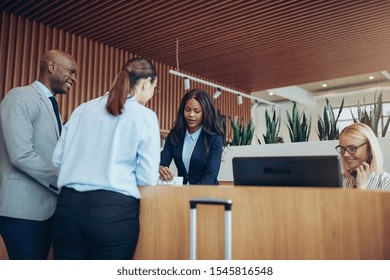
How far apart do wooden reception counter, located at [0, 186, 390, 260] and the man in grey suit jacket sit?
0.46m

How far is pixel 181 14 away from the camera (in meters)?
4.54

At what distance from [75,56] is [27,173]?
4.13 m

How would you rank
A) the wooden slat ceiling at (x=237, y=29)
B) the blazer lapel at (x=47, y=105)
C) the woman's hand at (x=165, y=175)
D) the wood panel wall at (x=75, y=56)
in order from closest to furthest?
the blazer lapel at (x=47, y=105), the woman's hand at (x=165, y=175), the wooden slat ceiling at (x=237, y=29), the wood panel wall at (x=75, y=56)

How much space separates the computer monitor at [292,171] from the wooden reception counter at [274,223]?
8 cm

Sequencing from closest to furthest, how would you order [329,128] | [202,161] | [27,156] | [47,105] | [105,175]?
1. [105,175]
2. [27,156]
3. [47,105]
4. [202,161]
5. [329,128]

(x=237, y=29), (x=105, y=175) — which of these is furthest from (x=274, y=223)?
Result: (x=237, y=29)

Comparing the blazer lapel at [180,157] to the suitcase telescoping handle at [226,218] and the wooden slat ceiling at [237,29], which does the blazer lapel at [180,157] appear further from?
the wooden slat ceiling at [237,29]

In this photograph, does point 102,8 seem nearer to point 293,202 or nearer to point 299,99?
point 293,202

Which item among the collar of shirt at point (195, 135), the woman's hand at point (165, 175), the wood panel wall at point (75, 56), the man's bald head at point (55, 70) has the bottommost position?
the woman's hand at point (165, 175)

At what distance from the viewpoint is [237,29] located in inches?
197

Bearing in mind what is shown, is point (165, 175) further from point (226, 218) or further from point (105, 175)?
point (226, 218)

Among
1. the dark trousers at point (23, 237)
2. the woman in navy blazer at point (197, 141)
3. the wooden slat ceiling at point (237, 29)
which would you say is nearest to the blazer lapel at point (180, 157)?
the woman in navy blazer at point (197, 141)

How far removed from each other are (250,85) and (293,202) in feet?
23.9

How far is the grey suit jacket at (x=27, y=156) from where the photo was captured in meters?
1.44
